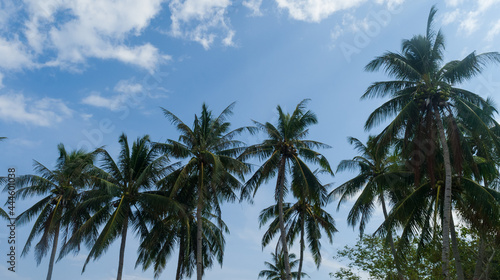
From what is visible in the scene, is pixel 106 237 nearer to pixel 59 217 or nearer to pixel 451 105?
pixel 59 217

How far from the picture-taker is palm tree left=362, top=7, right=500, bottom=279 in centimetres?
1920

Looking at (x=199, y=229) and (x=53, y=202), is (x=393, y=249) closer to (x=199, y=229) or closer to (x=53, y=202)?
(x=199, y=229)

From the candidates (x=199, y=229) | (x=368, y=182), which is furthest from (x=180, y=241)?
(x=368, y=182)

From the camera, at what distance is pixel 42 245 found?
25938mm

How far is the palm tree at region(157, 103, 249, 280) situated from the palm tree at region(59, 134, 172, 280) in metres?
1.09

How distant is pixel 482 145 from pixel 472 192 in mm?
3166

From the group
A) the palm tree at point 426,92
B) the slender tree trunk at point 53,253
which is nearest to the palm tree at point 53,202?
the slender tree trunk at point 53,253

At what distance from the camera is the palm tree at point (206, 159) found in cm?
2383

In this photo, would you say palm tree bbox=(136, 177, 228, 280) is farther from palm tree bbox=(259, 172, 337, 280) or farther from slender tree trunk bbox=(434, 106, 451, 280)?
slender tree trunk bbox=(434, 106, 451, 280)

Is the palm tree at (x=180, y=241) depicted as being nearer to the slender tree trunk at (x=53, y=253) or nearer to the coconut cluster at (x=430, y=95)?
the slender tree trunk at (x=53, y=253)

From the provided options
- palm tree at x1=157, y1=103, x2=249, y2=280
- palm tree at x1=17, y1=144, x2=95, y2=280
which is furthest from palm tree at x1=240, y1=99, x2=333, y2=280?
palm tree at x1=17, y1=144, x2=95, y2=280

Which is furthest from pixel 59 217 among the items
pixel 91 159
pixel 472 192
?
pixel 472 192

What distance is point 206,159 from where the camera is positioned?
80.0ft

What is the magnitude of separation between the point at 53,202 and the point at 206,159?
1020 centimetres
